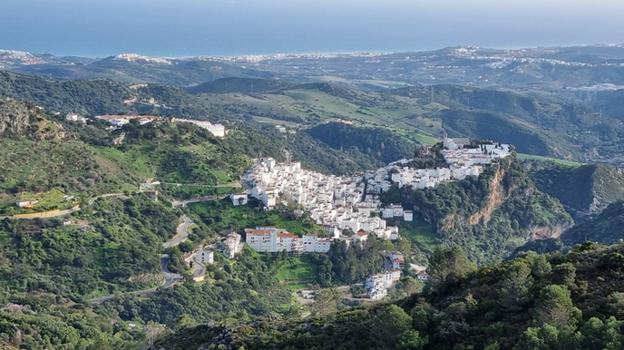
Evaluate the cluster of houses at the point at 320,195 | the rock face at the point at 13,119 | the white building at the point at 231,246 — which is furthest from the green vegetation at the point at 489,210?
the rock face at the point at 13,119

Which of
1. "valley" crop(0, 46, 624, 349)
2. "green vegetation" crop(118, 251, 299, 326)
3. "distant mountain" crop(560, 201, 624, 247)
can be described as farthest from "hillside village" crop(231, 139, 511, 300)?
"distant mountain" crop(560, 201, 624, 247)

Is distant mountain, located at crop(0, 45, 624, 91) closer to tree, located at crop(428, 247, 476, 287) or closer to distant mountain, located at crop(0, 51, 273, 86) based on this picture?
distant mountain, located at crop(0, 51, 273, 86)

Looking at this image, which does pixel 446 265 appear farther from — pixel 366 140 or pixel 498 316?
pixel 366 140

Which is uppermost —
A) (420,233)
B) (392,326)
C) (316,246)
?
(392,326)

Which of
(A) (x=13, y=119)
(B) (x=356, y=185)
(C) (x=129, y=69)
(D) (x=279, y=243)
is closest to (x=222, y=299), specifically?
(D) (x=279, y=243)

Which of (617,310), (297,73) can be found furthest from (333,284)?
(297,73)

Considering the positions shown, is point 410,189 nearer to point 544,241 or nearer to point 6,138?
point 544,241
